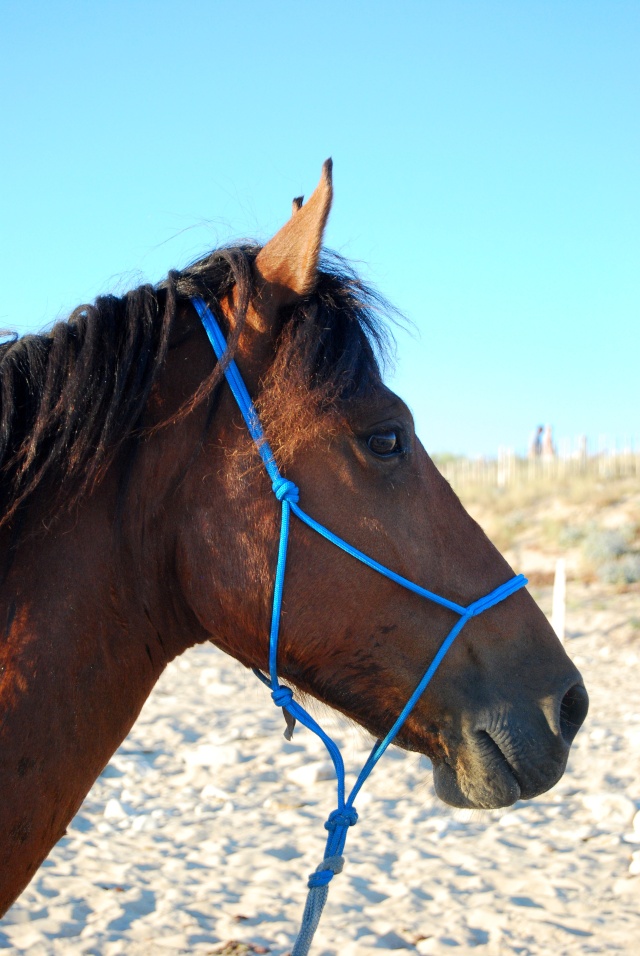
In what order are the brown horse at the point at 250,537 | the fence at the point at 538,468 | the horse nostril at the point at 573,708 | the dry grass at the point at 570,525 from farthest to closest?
the fence at the point at 538,468 < the dry grass at the point at 570,525 < the horse nostril at the point at 573,708 < the brown horse at the point at 250,537

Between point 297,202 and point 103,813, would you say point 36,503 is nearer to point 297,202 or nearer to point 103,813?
point 297,202

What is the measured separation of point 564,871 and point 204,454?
11.3ft

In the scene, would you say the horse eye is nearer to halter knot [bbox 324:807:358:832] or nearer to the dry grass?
halter knot [bbox 324:807:358:832]

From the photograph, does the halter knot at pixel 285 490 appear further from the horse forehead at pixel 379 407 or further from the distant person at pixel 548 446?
the distant person at pixel 548 446

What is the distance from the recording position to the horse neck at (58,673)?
1653 mm

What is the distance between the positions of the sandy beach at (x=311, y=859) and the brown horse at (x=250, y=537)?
45cm

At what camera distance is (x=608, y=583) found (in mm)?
14297

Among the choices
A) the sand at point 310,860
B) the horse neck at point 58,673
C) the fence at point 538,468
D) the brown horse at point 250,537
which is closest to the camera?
the horse neck at point 58,673

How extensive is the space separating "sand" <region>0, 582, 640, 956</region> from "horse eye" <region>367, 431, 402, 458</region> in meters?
0.78

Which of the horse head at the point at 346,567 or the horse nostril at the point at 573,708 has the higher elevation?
the horse head at the point at 346,567

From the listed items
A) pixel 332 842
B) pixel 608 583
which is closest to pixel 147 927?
pixel 332 842

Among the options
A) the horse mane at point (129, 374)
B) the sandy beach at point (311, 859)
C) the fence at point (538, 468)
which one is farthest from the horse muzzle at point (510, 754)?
the fence at point (538, 468)

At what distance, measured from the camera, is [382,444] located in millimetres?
1930

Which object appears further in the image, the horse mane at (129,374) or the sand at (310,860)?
the sand at (310,860)
